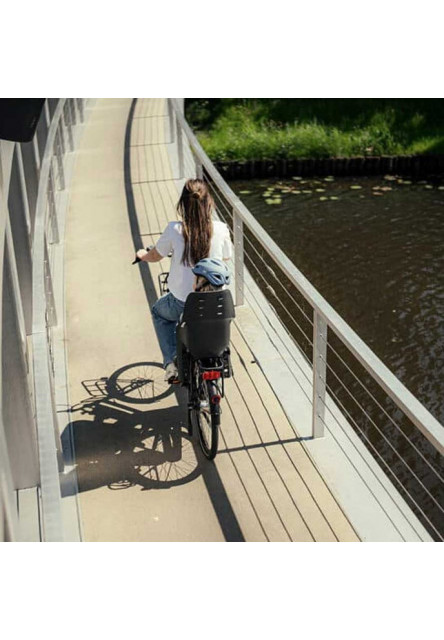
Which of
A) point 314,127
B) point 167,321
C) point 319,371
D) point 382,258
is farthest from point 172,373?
point 314,127

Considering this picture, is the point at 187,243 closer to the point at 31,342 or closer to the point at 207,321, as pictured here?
the point at 207,321

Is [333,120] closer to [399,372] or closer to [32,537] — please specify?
[399,372]

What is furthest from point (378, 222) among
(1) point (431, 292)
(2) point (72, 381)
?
(2) point (72, 381)

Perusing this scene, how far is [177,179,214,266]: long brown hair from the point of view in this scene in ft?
17.1

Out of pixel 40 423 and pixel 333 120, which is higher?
pixel 40 423

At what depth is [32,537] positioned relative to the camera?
17.5ft

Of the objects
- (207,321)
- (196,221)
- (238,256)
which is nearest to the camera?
(207,321)

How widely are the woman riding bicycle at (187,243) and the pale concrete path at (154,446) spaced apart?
537mm

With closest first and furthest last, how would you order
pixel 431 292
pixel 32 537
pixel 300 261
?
pixel 32 537, pixel 431 292, pixel 300 261

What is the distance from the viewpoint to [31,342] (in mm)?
8188

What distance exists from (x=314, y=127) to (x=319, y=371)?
18816mm

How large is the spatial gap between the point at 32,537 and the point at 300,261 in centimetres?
966

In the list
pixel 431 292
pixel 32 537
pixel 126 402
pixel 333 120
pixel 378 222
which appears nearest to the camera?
pixel 32 537

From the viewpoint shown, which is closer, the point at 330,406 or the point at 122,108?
the point at 330,406
